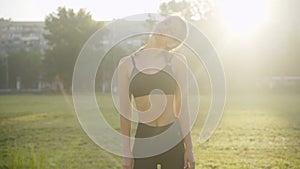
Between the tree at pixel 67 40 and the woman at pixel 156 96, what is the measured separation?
47814 mm

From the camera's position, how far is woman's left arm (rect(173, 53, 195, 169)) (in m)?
2.90

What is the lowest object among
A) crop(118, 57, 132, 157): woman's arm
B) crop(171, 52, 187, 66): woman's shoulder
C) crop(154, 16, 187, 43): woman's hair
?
crop(118, 57, 132, 157): woman's arm

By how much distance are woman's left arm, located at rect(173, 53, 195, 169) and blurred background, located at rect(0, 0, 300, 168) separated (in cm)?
311

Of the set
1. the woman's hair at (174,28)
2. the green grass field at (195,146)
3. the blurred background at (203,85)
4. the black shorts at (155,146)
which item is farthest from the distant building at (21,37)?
the woman's hair at (174,28)

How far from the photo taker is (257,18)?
43312 mm

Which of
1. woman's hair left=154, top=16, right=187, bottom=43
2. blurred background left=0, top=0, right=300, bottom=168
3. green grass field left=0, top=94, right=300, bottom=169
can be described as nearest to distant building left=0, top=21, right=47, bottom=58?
blurred background left=0, top=0, right=300, bottom=168

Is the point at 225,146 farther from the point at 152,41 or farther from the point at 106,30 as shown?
the point at 106,30

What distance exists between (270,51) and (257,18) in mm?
2926

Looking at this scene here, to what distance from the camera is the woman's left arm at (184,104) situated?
2.90 meters

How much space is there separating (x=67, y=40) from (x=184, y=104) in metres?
49.7

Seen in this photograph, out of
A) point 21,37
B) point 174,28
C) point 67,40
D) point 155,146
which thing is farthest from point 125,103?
point 21,37

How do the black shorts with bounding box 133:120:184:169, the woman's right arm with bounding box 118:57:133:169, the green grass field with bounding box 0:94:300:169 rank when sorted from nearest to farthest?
1. the woman's right arm with bounding box 118:57:133:169
2. the black shorts with bounding box 133:120:184:169
3. the green grass field with bounding box 0:94:300:169

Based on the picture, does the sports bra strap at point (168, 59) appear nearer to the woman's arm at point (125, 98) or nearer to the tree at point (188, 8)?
the woman's arm at point (125, 98)

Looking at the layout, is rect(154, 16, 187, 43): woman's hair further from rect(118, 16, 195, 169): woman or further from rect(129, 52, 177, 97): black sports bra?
rect(129, 52, 177, 97): black sports bra
